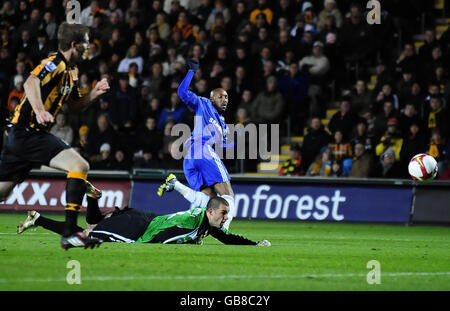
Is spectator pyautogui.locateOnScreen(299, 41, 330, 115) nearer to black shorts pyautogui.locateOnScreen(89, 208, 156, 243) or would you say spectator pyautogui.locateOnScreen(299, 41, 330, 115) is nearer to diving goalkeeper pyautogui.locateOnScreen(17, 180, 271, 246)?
diving goalkeeper pyautogui.locateOnScreen(17, 180, 271, 246)

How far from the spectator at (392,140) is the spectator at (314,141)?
130 cm

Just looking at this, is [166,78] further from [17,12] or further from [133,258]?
[133,258]

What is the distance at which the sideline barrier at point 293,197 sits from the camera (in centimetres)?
1823

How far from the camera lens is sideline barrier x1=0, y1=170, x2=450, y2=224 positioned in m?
18.2

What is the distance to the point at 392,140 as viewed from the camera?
19.5 metres

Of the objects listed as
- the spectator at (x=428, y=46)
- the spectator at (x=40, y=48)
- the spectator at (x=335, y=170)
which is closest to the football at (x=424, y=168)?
the spectator at (x=335, y=170)

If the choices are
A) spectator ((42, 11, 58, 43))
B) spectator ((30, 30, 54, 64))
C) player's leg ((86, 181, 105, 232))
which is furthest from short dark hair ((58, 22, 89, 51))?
spectator ((42, 11, 58, 43))

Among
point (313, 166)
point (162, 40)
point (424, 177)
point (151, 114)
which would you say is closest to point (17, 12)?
point (162, 40)

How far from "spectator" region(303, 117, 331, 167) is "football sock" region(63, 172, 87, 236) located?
11.9 metres

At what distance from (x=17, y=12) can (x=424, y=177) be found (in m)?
17.1

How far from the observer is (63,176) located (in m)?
19.1

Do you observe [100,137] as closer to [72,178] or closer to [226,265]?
[72,178]

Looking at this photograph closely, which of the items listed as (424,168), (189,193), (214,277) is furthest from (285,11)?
(214,277)

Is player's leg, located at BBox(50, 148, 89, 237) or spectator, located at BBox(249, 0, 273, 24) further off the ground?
spectator, located at BBox(249, 0, 273, 24)
